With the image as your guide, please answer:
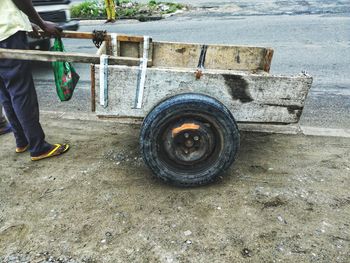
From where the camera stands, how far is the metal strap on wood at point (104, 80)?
2699mm

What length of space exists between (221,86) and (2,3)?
198cm

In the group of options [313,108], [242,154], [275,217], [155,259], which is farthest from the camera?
[313,108]

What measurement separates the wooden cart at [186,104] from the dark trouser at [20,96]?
1.18ft

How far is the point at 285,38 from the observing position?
8.49 metres

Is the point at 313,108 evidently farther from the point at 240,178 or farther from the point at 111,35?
the point at 111,35

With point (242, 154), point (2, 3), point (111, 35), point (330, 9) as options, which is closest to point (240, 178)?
point (242, 154)

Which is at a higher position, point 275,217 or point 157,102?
point 157,102

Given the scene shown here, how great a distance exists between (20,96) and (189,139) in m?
1.64

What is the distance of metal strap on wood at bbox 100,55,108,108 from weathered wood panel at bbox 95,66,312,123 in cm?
3

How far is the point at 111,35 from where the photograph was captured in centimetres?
392

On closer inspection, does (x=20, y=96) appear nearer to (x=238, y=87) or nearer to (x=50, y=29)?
(x=50, y=29)

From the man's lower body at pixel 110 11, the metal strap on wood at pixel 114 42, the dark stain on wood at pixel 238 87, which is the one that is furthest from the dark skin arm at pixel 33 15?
the man's lower body at pixel 110 11

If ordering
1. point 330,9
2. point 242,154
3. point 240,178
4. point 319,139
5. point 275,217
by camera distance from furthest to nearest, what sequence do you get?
point 330,9
point 319,139
point 242,154
point 240,178
point 275,217

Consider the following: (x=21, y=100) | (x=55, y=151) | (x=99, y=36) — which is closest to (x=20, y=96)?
(x=21, y=100)
